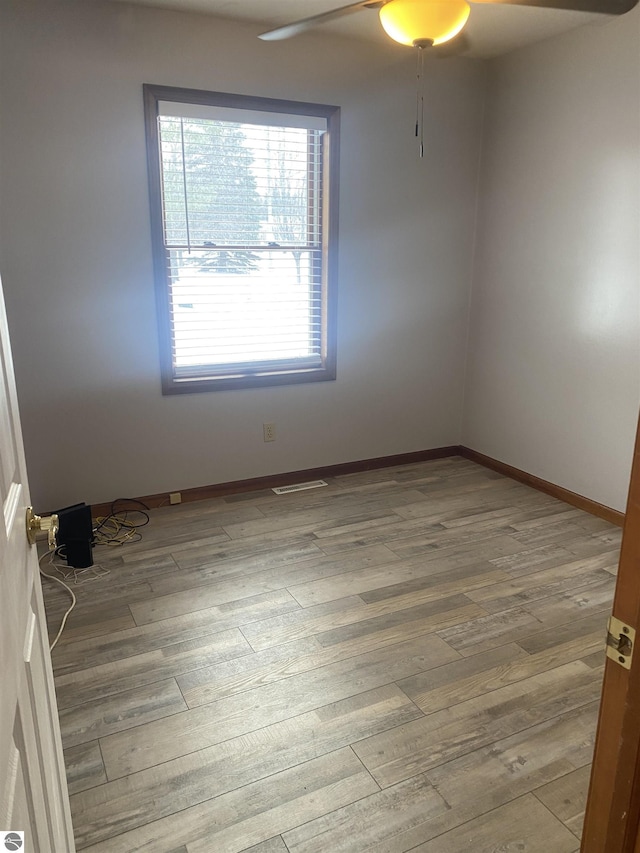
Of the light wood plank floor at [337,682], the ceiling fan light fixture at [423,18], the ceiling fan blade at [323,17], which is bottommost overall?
the light wood plank floor at [337,682]

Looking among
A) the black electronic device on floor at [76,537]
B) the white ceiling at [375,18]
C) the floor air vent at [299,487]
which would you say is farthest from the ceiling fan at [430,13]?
the floor air vent at [299,487]

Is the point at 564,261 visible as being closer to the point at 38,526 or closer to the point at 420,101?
the point at 420,101

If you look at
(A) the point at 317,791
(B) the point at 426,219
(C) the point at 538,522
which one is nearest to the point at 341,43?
(B) the point at 426,219

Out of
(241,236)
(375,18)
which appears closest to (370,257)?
(241,236)

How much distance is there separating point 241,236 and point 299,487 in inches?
60.9

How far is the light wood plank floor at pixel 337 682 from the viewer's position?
1.63 metres

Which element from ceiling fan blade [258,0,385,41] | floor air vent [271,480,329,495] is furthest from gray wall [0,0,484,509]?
ceiling fan blade [258,0,385,41]

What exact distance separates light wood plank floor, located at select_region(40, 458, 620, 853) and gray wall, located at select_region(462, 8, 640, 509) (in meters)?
0.60

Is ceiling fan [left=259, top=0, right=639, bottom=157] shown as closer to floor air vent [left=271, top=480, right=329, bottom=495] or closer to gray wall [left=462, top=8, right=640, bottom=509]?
gray wall [left=462, top=8, right=640, bottom=509]

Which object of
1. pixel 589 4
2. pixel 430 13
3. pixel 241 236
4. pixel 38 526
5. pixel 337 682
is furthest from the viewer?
pixel 241 236

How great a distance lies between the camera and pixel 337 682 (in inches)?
83.7

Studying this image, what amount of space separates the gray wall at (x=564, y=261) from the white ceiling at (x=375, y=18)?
0.49ft

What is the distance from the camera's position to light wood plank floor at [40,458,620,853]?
1626 mm

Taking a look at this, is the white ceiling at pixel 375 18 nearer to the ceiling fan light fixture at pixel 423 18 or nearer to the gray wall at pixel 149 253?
the gray wall at pixel 149 253
